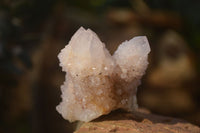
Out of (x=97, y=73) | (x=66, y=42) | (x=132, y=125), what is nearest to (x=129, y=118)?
(x=132, y=125)

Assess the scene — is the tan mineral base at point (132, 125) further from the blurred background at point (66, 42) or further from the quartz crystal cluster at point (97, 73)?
the blurred background at point (66, 42)

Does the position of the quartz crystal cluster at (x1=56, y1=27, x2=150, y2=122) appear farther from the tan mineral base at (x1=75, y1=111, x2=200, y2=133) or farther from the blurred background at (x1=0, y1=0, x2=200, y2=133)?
the blurred background at (x1=0, y1=0, x2=200, y2=133)

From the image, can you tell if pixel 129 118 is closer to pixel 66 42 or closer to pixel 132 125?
pixel 132 125

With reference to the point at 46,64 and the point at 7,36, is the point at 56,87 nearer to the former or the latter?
the point at 46,64

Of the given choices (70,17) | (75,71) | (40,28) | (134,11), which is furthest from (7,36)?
(134,11)

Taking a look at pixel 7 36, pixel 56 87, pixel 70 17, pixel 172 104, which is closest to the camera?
pixel 7 36

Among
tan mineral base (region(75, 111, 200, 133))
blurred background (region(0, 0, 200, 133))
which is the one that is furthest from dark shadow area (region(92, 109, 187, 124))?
blurred background (region(0, 0, 200, 133))
